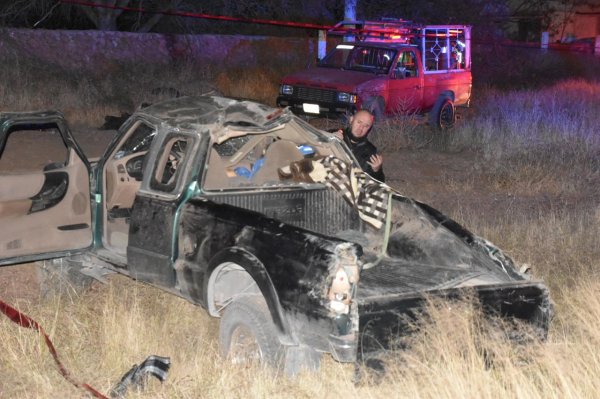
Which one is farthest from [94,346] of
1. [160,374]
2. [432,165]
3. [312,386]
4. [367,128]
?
[432,165]

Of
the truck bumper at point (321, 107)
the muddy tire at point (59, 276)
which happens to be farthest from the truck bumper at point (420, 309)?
the truck bumper at point (321, 107)

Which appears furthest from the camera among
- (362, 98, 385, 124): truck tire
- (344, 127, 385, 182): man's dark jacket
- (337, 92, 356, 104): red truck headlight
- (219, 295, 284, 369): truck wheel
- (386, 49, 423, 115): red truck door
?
(386, 49, 423, 115): red truck door

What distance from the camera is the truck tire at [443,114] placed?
1939 cm

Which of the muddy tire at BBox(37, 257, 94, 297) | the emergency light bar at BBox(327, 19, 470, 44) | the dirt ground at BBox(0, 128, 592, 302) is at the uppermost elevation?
the emergency light bar at BBox(327, 19, 470, 44)

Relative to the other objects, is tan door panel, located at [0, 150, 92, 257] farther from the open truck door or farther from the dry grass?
the dry grass

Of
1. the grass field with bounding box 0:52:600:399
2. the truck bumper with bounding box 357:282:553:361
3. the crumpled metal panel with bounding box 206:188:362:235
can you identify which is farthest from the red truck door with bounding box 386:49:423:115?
the truck bumper with bounding box 357:282:553:361

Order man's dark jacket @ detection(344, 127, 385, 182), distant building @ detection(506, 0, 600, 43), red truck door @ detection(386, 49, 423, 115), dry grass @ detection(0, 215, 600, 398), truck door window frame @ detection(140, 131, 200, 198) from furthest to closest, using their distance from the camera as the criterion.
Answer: distant building @ detection(506, 0, 600, 43) < red truck door @ detection(386, 49, 423, 115) < man's dark jacket @ detection(344, 127, 385, 182) < truck door window frame @ detection(140, 131, 200, 198) < dry grass @ detection(0, 215, 600, 398)

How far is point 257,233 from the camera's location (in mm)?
5828

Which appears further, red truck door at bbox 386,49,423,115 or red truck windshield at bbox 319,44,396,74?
red truck windshield at bbox 319,44,396,74

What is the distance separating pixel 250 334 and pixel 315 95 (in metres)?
12.5

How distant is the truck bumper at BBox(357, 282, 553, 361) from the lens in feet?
17.6

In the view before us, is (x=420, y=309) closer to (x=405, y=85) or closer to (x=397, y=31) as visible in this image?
(x=405, y=85)

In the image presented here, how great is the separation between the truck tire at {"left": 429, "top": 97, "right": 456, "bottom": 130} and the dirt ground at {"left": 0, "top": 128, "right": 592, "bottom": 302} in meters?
3.78

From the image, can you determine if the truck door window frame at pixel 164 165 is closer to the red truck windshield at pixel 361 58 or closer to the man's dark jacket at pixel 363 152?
the man's dark jacket at pixel 363 152
